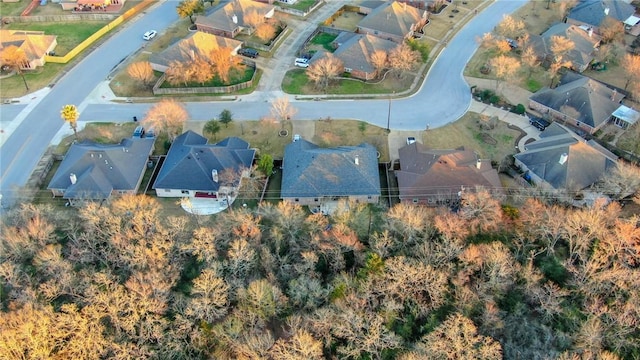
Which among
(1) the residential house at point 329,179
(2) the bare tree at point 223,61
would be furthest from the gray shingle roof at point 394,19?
(1) the residential house at point 329,179

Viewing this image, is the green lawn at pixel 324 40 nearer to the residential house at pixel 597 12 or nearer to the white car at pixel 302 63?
the white car at pixel 302 63

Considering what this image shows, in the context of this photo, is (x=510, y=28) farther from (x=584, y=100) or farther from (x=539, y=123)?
(x=539, y=123)

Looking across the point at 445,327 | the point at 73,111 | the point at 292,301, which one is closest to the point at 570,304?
the point at 445,327

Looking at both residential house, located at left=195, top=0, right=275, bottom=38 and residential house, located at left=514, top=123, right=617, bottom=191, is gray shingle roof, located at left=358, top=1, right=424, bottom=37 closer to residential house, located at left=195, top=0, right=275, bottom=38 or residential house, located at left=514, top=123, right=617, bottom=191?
residential house, located at left=195, top=0, right=275, bottom=38

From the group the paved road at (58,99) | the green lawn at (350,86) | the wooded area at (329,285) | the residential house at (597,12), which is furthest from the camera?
the residential house at (597,12)

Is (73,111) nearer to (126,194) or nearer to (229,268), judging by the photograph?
(126,194)

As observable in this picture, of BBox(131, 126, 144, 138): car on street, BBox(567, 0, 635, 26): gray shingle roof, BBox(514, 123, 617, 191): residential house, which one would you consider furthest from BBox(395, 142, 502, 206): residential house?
BBox(567, 0, 635, 26): gray shingle roof

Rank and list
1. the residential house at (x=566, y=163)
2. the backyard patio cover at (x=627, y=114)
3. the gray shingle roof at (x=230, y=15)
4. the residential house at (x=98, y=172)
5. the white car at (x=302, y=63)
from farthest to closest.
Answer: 1. the gray shingle roof at (x=230, y=15)
2. the white car at (x=302, y=63)
3. the backyard patio cover at (x=627, y=114)
4. the residential house at (x=98, y=172)
5. the residential house at (x=566, y=163)

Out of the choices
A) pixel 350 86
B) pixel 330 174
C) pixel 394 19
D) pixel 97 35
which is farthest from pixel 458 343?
pixel 97 35
